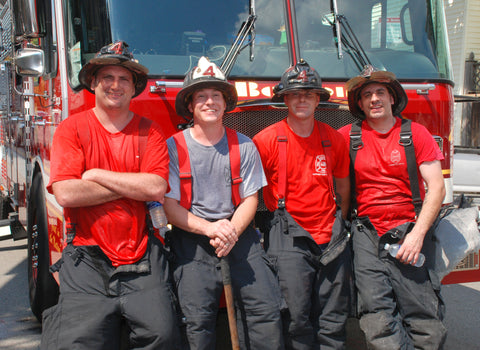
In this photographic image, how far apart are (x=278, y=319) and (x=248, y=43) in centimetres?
195

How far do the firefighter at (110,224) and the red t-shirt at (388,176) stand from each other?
1.32 metres

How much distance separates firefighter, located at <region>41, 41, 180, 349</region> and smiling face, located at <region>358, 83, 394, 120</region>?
137 centimetres

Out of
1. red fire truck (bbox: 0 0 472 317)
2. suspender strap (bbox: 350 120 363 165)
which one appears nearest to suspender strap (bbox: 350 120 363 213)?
suspender strap (bbox: 350 120 363 165)

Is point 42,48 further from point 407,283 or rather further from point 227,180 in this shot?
point 407,283

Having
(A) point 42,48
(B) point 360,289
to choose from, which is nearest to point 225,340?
(B) point 360,289

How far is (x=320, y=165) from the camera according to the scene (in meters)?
3.30

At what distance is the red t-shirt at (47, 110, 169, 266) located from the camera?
2832 mm

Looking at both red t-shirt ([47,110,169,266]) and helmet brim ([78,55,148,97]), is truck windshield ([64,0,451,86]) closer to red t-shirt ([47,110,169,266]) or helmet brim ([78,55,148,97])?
helmet brim ([78,55,148,97])

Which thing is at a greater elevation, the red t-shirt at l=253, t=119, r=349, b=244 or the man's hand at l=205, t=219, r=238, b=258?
the red t-shirt at l=253, t=119, r=349, b=244

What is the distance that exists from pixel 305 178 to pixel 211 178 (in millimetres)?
601

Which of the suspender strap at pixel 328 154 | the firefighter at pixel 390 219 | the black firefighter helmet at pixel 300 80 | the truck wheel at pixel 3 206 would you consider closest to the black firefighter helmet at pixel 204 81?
→ the black firefighter helmet at pixel 300 80

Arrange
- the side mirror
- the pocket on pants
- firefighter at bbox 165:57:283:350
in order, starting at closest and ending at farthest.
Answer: the pocket on pants
firefighter at bbox 165:57:283:350
the side mirror

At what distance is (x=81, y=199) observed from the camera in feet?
9.00

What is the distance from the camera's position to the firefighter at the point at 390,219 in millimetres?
3191
